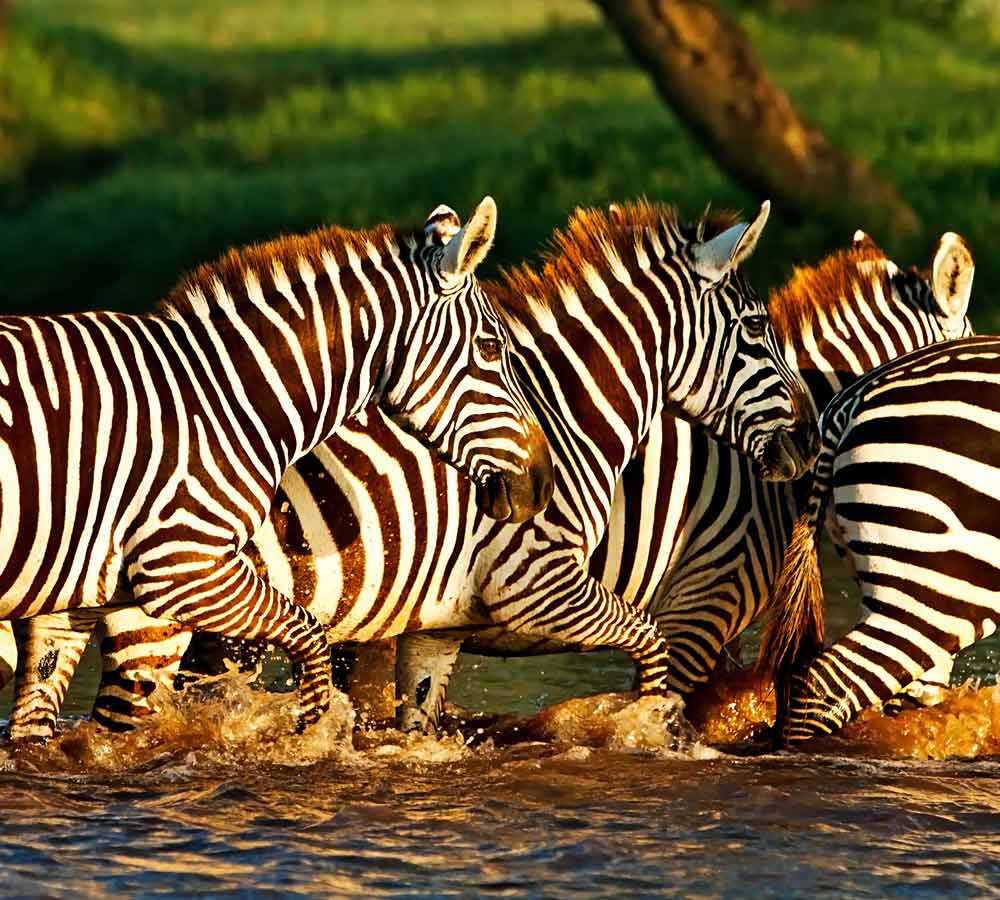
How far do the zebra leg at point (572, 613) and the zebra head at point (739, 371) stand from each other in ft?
2.36

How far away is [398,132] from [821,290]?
14.3 m

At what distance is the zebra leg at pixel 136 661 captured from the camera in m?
6.52

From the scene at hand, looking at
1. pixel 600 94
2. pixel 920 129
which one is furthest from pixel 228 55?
pixel 920 129

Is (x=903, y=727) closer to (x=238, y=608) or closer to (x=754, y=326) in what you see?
(x=754, y=326)

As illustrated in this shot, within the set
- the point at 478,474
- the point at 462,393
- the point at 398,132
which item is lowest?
the point at 478,474

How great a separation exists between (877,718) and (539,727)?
4.04 feet

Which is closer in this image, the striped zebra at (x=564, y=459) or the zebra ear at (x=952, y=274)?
the striped zebra at (x=564, y=459)

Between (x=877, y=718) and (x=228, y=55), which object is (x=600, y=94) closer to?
(x=228, y=55)

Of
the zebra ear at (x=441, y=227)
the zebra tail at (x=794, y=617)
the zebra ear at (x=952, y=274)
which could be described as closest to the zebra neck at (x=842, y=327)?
the zebra ear at (x=952, y=274)

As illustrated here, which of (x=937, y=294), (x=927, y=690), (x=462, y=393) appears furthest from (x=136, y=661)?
(x=937, y=294)

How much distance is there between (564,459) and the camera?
22.7 ft

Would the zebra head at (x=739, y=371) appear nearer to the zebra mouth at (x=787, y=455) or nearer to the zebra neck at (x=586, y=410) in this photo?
the zebra mouth at (x=787, y=455)

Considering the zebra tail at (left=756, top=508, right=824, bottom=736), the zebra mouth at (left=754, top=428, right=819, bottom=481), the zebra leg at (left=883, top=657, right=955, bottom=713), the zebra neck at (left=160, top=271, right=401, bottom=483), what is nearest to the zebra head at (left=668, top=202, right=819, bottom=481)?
the zebra mouth at (left=754, top=428, right=819, bottom=481)

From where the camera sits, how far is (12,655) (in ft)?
22.8
